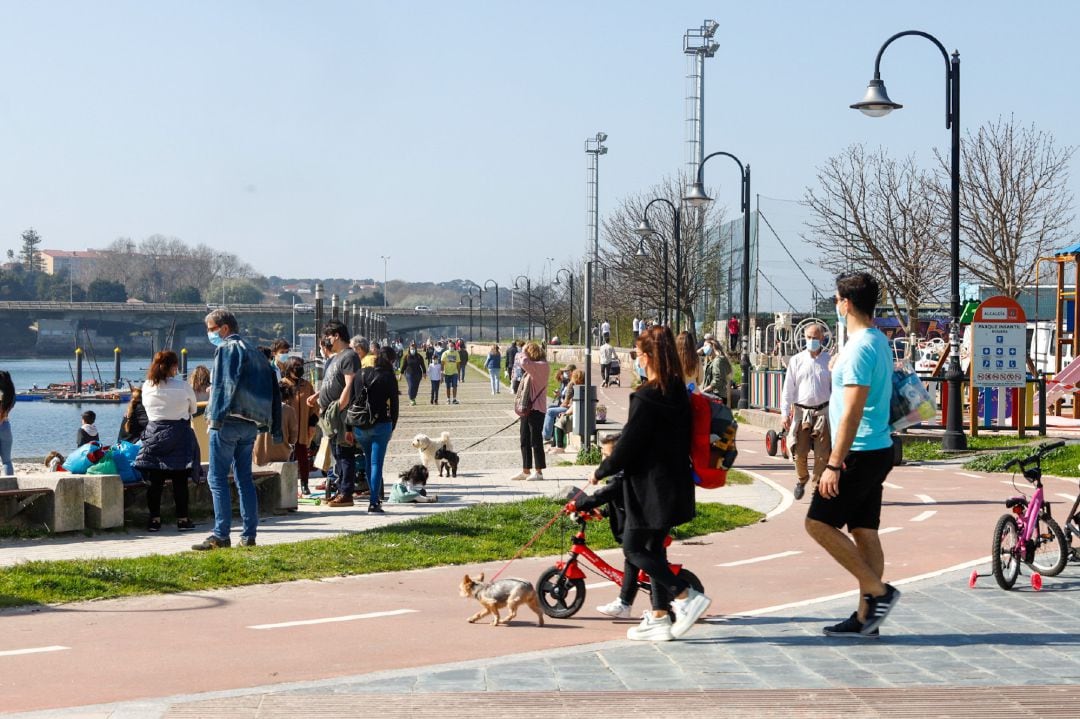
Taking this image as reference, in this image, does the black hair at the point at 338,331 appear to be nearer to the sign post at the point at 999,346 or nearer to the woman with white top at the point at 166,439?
the woman with white top at the point at 166,439

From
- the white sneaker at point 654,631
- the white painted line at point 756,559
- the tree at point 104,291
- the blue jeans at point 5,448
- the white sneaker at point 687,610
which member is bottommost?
the white painted line at point 756,559

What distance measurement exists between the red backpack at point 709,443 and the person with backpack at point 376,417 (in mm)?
6332

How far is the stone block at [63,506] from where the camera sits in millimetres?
11217

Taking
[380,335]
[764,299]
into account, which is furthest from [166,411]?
[380,335]

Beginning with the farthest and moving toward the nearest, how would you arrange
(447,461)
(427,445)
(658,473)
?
(427,445) < (447,461) < (658,473)

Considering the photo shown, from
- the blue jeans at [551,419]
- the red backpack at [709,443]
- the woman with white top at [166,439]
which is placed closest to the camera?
the red backpack at [709,443]

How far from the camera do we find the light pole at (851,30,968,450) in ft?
63.3

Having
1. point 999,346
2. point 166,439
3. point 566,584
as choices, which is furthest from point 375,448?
point 999,346

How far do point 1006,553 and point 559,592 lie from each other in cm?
285

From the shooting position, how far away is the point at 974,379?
21000 mm

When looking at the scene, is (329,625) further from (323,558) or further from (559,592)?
(323,558)

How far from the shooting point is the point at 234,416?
34.6ft

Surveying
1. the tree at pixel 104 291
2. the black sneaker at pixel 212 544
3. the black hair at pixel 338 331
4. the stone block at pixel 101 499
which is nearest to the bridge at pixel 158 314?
the tree at pixel 104 291

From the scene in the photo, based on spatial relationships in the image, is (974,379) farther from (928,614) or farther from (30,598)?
(30,598)
